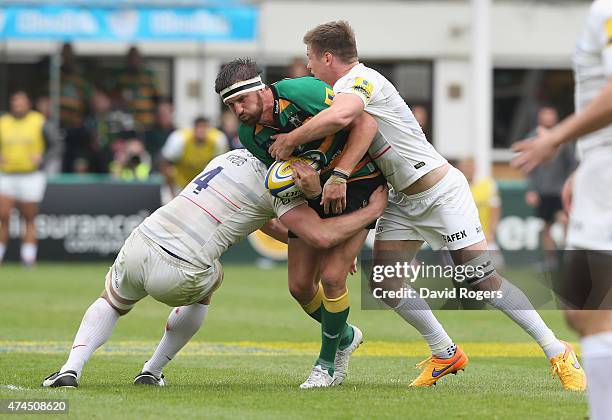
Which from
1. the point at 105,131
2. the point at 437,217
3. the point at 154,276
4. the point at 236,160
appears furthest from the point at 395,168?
the point at 105,131

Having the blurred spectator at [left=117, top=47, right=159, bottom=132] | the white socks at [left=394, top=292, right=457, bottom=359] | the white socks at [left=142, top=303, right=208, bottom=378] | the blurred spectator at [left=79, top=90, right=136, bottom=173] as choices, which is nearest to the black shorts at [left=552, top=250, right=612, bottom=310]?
the white socks at [left=394, top=292, right=457, bottom=359]

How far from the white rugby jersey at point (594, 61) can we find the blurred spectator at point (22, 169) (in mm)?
14213

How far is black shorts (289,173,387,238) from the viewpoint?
289 inches

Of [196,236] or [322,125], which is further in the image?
[196,236]

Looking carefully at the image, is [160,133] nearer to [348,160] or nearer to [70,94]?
[70,94]

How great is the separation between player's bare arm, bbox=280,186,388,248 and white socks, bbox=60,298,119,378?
1.17 meters

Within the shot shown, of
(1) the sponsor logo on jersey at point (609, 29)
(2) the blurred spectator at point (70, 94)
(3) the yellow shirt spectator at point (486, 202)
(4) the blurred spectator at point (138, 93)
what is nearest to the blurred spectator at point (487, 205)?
(3) the yellow shirt spectator at point (486, 202)

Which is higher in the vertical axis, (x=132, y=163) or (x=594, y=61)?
(x=594, y=61)

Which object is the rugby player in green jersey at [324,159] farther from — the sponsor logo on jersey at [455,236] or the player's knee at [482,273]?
the player's knee at [482,273]

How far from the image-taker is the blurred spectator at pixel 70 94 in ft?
73.4

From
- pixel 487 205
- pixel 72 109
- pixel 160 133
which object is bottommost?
pixel 487 205

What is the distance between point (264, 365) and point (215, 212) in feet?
6.25

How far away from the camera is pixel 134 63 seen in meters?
22.2

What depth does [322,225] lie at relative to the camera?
7211 mm
